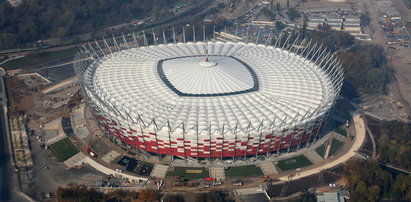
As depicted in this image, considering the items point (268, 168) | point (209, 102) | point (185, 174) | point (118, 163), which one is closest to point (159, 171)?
point (185, 174)

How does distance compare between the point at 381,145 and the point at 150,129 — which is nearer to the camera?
the point at 150,129

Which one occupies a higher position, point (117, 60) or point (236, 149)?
point (117, 60)

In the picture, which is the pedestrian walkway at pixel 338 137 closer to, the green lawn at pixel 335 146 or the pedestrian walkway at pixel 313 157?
the green lawn at pixel 335 146

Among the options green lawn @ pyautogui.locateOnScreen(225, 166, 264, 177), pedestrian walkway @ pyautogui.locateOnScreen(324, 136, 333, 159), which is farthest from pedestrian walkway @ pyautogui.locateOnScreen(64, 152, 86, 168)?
pedestrian walkway @ pyautogui.locateOnScreen(324, 136, 333, 159)

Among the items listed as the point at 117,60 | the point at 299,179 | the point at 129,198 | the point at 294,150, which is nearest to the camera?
the point at 129,198

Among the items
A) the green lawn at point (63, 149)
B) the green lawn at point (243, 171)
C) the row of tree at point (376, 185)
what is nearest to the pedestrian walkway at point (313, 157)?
the row of tree at point (376, 185)

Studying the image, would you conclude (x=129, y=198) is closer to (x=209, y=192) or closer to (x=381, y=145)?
(x=209, y=192)

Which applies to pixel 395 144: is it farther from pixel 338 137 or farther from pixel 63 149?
pixel 63 149

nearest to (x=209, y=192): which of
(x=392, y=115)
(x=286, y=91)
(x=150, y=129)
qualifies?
(x=150, y=129)
